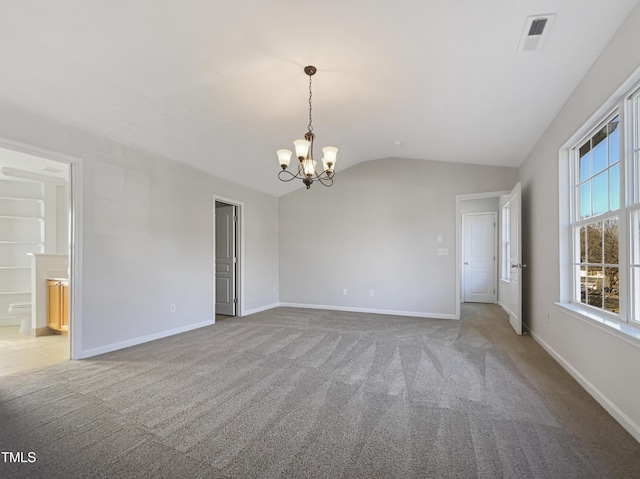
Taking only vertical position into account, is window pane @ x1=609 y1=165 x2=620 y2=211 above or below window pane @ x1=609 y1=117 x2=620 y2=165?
below

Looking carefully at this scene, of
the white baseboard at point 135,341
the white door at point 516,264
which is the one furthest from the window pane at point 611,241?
the white baseboard at point 135,341

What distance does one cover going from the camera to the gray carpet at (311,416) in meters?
1.68

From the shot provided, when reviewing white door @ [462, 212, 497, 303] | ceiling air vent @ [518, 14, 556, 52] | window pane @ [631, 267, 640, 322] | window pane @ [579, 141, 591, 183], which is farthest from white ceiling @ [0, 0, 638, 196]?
white door @ [462, 212, 497, 303]

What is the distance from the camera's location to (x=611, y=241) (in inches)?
96.0

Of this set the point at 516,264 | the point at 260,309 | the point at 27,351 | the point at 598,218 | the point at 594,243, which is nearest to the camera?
the point at 598,218

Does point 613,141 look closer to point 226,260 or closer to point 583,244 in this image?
point 583,244

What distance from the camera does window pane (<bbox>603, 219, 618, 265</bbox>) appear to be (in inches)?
93.2

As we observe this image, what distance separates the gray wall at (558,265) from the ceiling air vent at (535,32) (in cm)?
42

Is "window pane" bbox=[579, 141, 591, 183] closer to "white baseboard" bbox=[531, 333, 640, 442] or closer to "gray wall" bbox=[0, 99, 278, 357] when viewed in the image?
"white baseboard" bbox=[531, 333, 640, 442]

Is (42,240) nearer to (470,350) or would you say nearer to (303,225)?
(303,225)

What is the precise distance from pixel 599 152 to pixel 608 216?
0.58m

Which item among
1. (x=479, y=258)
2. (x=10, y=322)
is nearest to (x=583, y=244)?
(x=479, y=258)

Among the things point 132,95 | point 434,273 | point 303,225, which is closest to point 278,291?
point 303,225

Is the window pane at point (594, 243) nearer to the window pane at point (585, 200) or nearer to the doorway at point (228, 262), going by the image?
the window pane at point (585, 200)
